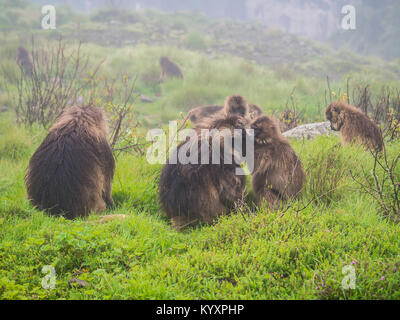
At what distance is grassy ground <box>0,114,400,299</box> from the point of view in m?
2.66

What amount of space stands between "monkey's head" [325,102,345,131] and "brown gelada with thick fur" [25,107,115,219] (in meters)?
3.83

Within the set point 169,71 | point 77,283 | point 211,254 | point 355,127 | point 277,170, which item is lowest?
point 77,283

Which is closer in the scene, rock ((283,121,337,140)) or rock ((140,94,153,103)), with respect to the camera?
rock ((283,121,337,140))

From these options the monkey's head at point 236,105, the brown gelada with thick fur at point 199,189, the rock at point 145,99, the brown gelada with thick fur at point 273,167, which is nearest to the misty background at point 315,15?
the rock at point 145,99

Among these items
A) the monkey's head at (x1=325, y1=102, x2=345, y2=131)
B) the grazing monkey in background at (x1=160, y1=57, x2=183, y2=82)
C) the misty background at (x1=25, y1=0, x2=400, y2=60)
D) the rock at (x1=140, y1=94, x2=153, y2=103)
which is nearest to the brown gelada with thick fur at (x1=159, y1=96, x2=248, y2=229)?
the monkey's head at (x1=325, y1=102, x2=345, y2=131)

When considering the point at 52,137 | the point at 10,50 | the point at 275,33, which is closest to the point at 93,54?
the point at 10,50

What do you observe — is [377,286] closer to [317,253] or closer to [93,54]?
[317,253]

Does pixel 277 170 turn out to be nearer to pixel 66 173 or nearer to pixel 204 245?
pixel 204 245

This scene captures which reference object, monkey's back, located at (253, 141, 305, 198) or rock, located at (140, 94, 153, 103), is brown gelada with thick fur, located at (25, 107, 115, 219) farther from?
rock, located at (140, 94, 153, 103)

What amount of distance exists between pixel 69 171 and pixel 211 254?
74.0 inches

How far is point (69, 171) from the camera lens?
3.85 m

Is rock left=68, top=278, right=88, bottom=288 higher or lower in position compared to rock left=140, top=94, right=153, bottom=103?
lower

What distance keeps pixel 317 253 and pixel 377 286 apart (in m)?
0.57

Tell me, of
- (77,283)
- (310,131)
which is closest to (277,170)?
(77,283)
